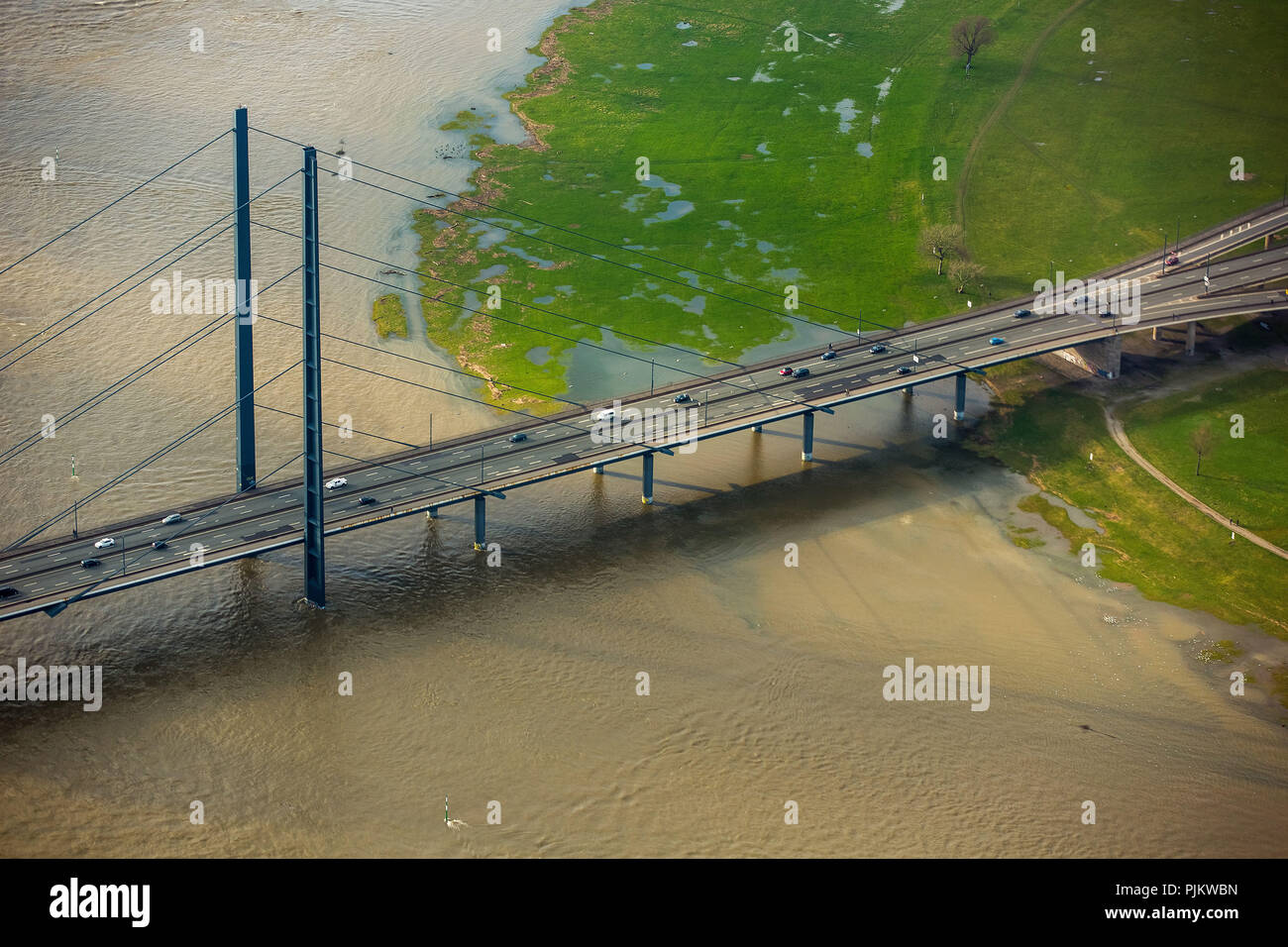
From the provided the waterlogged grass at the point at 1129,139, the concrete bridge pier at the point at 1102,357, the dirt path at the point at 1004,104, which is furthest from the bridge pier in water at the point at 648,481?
the dirt path at the point at 1004,104

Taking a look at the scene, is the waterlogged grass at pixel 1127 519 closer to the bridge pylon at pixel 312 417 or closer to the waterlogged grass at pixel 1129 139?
the waterlogged grass at pixel 1129 139

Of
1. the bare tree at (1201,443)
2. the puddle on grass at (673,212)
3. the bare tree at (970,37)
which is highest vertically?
the bare tree at (970,37)

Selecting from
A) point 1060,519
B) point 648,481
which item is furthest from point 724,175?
point 1060,519

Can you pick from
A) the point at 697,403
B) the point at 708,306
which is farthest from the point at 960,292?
the point at 697,403

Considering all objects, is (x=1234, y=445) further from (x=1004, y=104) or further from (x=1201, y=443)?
(x=1004, y=104)

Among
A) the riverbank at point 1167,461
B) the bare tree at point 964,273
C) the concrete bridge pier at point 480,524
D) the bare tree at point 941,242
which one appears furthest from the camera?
the bare tree at point 941,242

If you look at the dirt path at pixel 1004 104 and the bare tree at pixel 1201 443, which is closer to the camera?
the bare tree at pixel 1201 443
